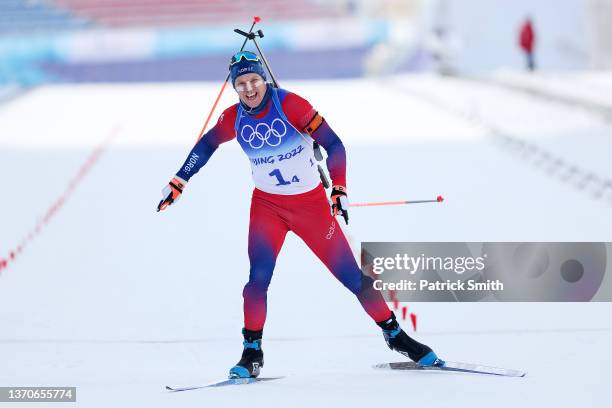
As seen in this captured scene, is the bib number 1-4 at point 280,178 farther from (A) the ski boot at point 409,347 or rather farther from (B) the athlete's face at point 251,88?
(A) the ski boot at point 409,347

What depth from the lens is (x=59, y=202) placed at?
12.6 metres

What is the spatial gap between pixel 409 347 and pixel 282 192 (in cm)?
93

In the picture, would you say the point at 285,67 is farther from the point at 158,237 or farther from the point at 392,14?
the point at 158,237

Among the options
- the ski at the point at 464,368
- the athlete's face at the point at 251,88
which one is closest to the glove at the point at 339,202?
the athlete's face at the point at 251,88

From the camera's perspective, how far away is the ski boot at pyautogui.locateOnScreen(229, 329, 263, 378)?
5.63 metres

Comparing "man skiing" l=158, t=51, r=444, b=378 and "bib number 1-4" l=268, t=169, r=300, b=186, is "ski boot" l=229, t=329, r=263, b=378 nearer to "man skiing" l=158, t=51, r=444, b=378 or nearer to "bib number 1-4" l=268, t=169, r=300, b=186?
"man skiing" l=158, t=51, r=444, b=378

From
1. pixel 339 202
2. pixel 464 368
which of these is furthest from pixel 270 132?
pixel 464 368

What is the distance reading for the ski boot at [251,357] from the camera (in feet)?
18.5

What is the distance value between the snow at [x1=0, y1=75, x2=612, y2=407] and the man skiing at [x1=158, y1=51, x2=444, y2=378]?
0.92ft

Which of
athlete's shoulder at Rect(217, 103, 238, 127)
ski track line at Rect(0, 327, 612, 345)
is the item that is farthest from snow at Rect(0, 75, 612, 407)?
athlete's shoulder at Rect(217, 103, 238, 127)

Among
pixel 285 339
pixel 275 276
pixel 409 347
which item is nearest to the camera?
pixel 409 347

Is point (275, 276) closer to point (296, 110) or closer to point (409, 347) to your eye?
point (409, 347)

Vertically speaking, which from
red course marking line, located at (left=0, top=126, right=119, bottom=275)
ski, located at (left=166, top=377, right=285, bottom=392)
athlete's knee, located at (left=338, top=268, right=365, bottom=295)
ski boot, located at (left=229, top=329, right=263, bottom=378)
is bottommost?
ski, located at (left=166, top=377, right=285, bottom=392)

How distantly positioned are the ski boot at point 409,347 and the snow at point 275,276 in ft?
0.28
